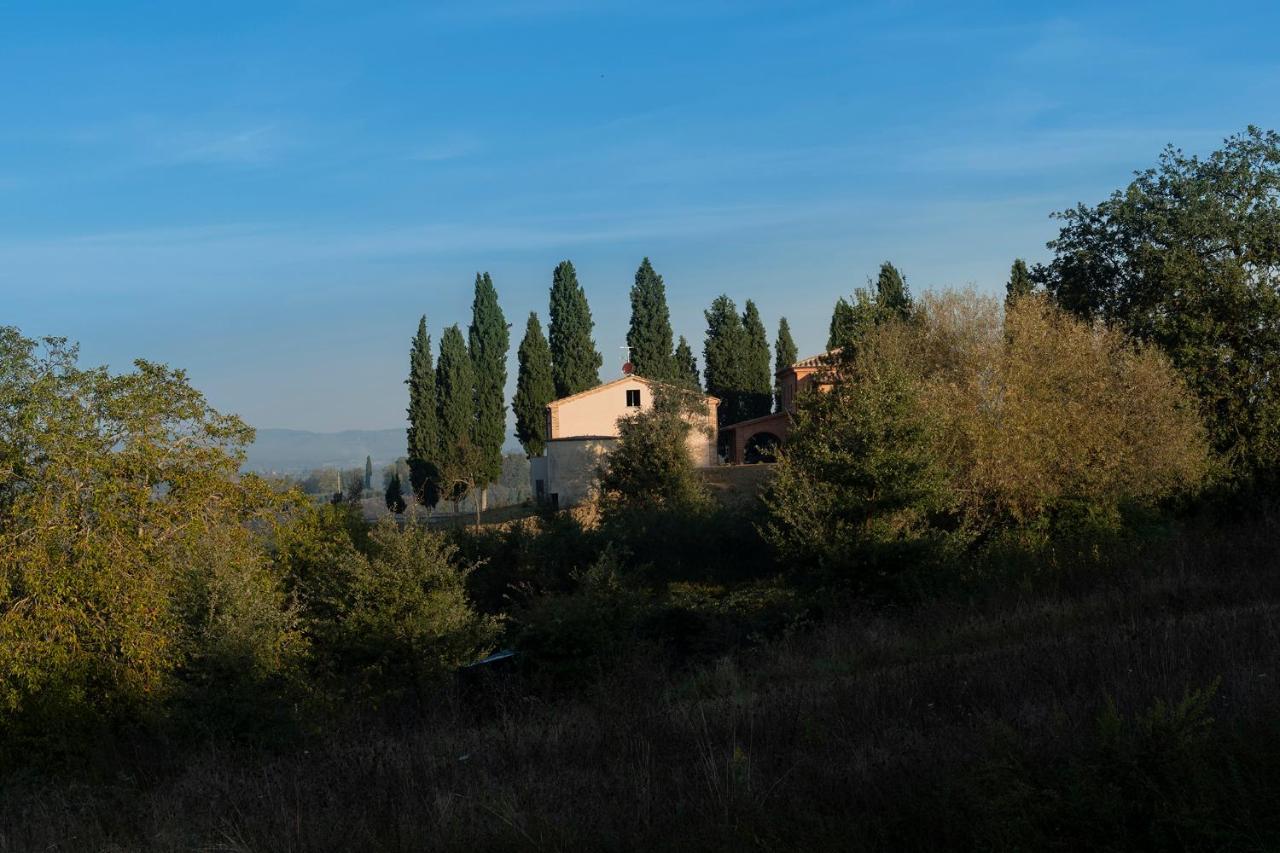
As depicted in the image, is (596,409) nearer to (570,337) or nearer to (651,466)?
(570,337)

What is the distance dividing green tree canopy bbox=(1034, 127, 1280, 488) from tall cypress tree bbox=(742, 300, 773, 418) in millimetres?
30536

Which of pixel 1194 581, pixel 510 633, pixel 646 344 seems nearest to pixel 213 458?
pixel 510 633

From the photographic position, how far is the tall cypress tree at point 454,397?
194ft

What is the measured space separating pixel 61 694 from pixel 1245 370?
3363 centimetres

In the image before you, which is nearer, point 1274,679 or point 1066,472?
point 1274,679

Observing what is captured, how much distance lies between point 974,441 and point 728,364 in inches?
1761

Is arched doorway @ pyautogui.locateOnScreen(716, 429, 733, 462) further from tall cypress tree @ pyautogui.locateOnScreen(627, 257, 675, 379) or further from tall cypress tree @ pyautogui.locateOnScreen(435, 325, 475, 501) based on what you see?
tall cypress tree @ pyautogui.locateOnScreen(435, 325, 475, 501)

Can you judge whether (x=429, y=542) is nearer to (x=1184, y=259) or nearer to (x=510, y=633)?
(x=510, y=633)

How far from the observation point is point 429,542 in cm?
2078

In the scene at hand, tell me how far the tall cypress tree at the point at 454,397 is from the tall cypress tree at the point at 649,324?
11444 millimetres

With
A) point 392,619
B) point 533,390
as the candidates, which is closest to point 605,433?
point 533,390

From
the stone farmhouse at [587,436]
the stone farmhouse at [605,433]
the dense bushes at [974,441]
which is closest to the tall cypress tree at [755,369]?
the stone farmhouse at [605,433]

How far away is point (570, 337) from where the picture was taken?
6531cm

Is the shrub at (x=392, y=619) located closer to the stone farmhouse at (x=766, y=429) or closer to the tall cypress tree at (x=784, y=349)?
the stone farmhouse at (x=766, y=429)
